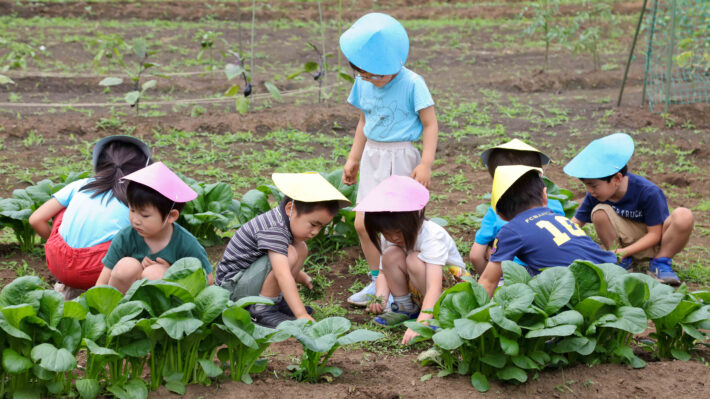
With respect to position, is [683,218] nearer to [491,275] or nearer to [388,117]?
[491,275]

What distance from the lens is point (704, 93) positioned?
1108 cm

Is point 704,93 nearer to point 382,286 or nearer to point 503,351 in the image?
point 382,286

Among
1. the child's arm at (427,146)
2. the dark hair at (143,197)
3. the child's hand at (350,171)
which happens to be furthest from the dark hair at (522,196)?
the dark hair at (143,197)

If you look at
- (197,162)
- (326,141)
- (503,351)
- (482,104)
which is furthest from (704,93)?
(503,351)

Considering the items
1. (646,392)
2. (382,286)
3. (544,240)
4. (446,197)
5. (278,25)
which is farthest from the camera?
(278,25)

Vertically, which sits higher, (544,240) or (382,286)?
(544,240)

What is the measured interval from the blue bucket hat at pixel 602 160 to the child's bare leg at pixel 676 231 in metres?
0.54

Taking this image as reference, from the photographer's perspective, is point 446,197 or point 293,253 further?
point 446,197

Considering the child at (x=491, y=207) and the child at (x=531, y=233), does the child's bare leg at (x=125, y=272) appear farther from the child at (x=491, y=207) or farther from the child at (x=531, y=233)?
the child at (x=491, y=207)

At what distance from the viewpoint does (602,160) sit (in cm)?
443

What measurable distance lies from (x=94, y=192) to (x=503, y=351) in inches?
91.0

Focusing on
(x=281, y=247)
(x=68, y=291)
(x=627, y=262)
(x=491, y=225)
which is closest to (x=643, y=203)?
(x=627, y=262)

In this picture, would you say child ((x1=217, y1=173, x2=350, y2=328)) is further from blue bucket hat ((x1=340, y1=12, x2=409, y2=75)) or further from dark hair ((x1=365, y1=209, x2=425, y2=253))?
→ blue bucket hat ((x1=340, y1=12, x2=409, y2=75))

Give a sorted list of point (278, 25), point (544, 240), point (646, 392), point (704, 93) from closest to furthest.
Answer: point (646, 392)
point (544, 240)
point (704, 93)
point (278, 25)
